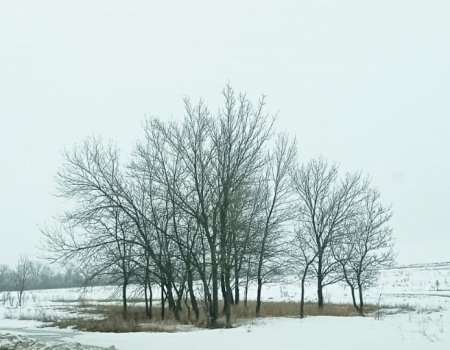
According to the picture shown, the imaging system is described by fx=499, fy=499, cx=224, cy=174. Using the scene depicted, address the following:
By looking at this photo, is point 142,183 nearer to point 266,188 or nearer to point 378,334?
point 266,188

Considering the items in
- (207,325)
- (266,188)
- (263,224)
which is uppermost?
(266,188)

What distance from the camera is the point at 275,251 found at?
26.3 meters

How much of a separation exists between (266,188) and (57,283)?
138 m

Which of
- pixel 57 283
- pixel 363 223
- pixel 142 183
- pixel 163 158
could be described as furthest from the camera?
pixel 57 283

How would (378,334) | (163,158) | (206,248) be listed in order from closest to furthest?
(378,334) → (206,248) → (163,158)

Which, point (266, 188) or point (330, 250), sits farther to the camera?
point (330, 250)

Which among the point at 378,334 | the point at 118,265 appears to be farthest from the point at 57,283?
the point at 378,334

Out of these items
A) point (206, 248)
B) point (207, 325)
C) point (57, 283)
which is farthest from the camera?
point (57, 283)

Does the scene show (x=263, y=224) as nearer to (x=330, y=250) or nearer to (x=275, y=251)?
(x=275, y=251)

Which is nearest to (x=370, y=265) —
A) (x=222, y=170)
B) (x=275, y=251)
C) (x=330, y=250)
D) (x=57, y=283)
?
(x=330, y=250)

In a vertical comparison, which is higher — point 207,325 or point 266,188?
point 266,188

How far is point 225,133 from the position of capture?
21094 mm

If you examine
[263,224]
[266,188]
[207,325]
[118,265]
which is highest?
[266,188]

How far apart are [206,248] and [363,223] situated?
10846 mm
